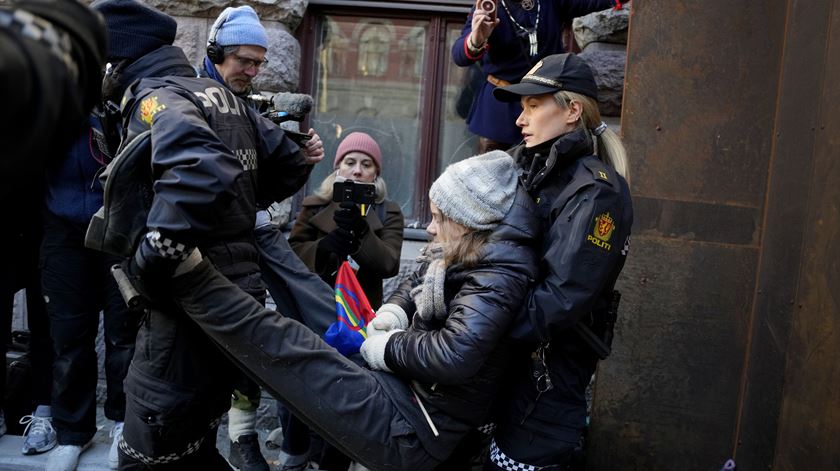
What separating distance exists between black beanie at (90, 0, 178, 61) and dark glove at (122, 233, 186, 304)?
82cm

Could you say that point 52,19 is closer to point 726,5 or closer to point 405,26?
point 726,5

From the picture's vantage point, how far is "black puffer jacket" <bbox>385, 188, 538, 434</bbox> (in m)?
Result: 2.73

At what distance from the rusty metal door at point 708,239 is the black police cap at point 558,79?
1.02 metres

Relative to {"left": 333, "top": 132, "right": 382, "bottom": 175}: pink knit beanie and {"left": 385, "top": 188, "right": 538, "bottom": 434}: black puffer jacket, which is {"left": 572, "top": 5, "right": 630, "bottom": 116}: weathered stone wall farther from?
{"left": 385, "top": 188, "right": 538, "bottom": 434}: black puffer jacket

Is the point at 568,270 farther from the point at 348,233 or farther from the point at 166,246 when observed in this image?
the point at 348,233

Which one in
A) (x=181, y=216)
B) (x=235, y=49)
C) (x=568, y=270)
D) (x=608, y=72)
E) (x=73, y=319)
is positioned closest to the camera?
(x=181, y=216)

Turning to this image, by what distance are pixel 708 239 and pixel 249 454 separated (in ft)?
7.59

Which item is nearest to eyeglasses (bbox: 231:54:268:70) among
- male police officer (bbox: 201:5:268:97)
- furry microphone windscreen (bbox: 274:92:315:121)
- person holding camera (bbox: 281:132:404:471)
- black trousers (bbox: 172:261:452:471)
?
male police officer (bbox: 201:5:268:97)

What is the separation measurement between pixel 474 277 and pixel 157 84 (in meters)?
1.27

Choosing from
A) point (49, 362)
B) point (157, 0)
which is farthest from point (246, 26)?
point (49, 362)

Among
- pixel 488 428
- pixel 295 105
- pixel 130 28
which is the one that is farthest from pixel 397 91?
pixel 488 428

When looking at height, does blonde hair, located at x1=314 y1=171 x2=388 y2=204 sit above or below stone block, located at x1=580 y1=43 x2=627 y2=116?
below

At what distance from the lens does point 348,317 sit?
10.9ft

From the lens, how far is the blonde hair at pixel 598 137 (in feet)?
10.2
